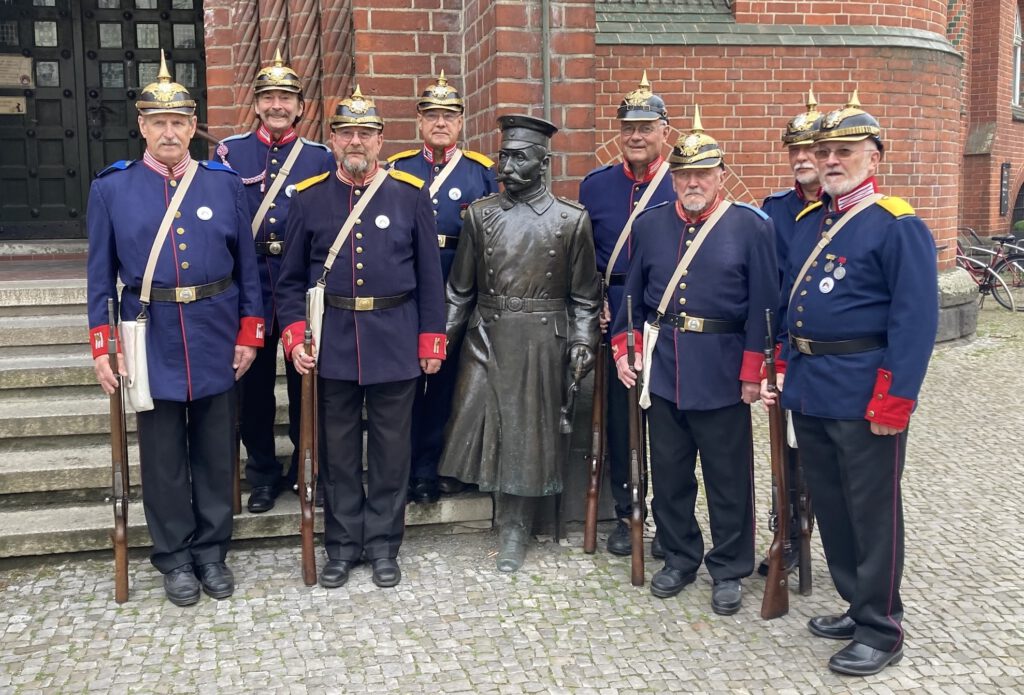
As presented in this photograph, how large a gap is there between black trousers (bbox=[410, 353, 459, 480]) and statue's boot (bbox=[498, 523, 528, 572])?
0.52m

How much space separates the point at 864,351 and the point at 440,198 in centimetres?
217

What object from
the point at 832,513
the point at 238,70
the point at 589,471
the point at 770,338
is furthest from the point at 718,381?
the point at 238,70

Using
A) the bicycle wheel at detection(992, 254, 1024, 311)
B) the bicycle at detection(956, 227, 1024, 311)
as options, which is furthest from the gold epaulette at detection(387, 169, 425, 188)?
the bicycle wheel at detection(992, 254, 1024, 311)

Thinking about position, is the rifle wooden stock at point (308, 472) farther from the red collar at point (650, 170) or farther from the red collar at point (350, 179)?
the red collar at point (650, 170)

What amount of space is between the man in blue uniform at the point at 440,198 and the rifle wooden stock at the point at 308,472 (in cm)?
70

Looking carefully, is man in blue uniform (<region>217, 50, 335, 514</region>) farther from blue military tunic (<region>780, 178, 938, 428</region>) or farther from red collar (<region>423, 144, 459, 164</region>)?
blue military tunic (<region>780, 178, 938, 428</region>)

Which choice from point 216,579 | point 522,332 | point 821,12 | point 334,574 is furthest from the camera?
point 821,12

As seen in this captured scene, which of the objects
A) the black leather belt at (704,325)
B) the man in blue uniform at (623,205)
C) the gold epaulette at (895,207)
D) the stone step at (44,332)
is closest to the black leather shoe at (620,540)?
the man in blue uniform at (623,205)

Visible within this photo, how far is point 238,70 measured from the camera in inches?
250

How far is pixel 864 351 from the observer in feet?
11.9

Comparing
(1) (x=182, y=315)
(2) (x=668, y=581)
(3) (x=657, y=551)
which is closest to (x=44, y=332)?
(1) (x=182, y=315)

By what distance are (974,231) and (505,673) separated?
49.3 ft

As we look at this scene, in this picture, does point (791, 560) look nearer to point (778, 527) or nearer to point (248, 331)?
point (778, 527)

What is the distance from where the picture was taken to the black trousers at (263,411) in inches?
193
